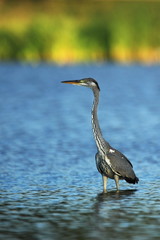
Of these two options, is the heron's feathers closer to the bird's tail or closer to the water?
the bird's tail

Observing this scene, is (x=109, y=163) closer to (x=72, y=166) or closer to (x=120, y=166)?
(x=120, y=166)

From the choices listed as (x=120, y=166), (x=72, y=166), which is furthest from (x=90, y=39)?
(x=120, y=166)

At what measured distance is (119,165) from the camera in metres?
9.82

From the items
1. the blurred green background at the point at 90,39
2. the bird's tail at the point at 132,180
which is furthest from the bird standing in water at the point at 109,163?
the blurred green background at the point at 90,39

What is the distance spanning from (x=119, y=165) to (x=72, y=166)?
7.55ft

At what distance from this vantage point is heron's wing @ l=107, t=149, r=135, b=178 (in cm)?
977

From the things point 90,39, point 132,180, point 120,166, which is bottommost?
point 90,39

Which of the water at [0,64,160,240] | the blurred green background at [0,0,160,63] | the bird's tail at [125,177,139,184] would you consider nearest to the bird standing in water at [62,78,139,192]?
the bird's tail at [125,177,139,184]

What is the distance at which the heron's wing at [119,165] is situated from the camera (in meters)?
9.77

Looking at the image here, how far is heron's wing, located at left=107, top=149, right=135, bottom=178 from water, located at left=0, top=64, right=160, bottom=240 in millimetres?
261

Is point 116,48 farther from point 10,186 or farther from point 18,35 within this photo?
point 10,186

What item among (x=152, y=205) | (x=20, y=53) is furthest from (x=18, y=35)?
(x=152, y=205)

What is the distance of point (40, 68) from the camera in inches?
1412

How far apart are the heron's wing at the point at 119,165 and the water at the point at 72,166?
26cm
